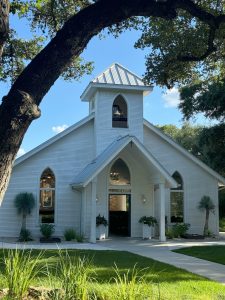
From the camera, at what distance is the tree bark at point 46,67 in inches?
203

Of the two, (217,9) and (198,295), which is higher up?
(217,9)

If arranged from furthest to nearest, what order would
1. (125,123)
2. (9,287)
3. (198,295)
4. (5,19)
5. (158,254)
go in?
(125,123), (158,254), (198,295), (9,287), (5,19)

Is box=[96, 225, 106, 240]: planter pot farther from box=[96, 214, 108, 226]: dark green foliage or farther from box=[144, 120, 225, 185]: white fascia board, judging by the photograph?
box=[144, 120, 225, 185]: white fascia board

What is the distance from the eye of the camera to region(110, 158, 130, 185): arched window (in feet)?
76.9

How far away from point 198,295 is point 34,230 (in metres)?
15.2

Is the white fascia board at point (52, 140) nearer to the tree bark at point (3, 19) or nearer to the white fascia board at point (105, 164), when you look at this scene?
the white fascia board at point (105, 164)

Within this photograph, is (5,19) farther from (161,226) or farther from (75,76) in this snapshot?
(161,226)

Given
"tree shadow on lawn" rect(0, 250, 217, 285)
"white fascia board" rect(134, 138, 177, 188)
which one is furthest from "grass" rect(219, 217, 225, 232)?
"tree shadow on lawn" rect(0, 250, 217, 285)

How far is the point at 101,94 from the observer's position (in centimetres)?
2367

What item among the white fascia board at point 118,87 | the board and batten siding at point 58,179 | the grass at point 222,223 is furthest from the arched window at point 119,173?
the grass at point 222,223

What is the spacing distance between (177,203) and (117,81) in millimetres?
7174

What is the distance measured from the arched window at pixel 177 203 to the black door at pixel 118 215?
2.43 meters

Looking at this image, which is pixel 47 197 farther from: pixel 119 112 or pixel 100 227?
pixel 119 112

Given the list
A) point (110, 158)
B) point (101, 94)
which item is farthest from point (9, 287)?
point (101, 94)
